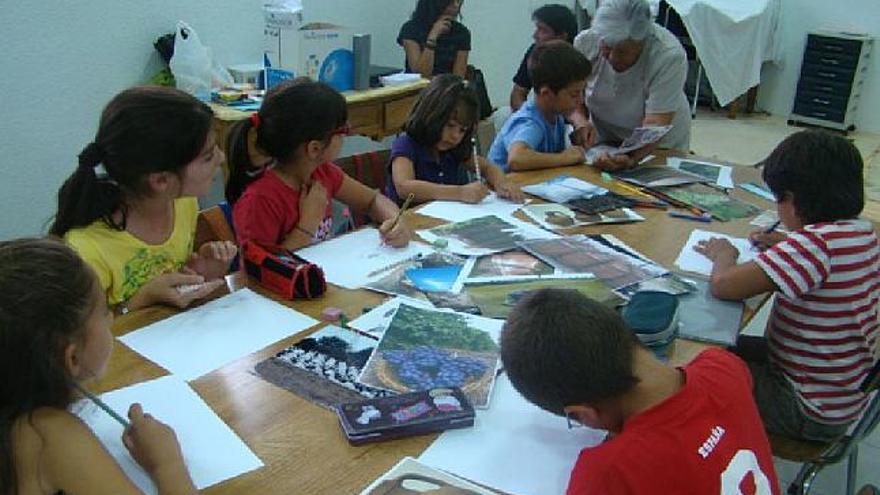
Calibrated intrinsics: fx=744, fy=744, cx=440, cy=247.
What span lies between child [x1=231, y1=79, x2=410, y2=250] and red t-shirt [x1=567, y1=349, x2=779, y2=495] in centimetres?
97

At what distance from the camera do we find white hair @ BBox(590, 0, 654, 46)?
8.94ft

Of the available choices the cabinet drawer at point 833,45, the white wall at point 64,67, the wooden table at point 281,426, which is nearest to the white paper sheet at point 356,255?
the wooden table at point 281,426

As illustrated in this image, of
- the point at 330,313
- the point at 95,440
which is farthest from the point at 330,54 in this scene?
the point at 95,440

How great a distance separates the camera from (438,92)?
2305 millimetres

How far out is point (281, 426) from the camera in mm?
1096

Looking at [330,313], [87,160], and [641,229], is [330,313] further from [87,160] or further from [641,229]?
[641,229]

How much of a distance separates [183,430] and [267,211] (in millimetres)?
804

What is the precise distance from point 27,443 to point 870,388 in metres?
1.59

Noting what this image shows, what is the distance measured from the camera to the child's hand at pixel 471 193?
2.21 meters

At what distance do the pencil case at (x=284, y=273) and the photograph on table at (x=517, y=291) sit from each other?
322 mm

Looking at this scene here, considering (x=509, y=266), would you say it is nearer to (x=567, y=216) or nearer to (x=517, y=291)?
(x=517, y=291)

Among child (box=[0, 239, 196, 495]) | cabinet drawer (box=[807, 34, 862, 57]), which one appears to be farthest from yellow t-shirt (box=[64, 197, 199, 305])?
cabinet drawer (box=[807, 34, 862, 57])

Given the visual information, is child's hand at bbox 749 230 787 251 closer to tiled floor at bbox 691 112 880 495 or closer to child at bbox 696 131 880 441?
child at bbox 696 131 880 441

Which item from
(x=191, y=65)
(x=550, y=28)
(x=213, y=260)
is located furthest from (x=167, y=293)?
(x=550, y=28)
